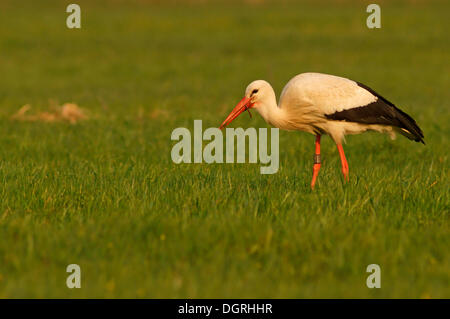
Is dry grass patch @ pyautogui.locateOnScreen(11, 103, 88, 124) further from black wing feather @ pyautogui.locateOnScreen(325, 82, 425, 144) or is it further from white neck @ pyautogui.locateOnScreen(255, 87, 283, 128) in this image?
black wing feather @ pyautogui.locateOnScreen(325, 82, 425, 144)

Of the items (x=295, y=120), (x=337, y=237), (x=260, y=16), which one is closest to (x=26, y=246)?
(x=337, y=237)

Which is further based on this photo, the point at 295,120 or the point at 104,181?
the point at 295,120

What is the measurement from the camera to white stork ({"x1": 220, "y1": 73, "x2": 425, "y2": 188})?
820cm

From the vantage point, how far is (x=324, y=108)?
27.3ft

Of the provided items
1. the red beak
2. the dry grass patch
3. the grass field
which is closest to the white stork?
the red beak

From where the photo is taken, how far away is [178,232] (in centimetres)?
550

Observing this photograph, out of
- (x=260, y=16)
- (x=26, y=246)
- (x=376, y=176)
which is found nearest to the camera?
(x=26, y=246)

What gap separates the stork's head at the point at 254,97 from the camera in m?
8.11

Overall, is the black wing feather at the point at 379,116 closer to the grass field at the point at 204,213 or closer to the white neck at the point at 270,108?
the grass field at the point at 204,213

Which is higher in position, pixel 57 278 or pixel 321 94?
pixel 321 94

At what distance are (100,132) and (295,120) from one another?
504cm

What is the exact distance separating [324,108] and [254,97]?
0.88 metres

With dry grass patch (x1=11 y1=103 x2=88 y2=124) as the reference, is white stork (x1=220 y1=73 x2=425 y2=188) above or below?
below

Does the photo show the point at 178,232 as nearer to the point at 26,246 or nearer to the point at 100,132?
the point at 26,246
